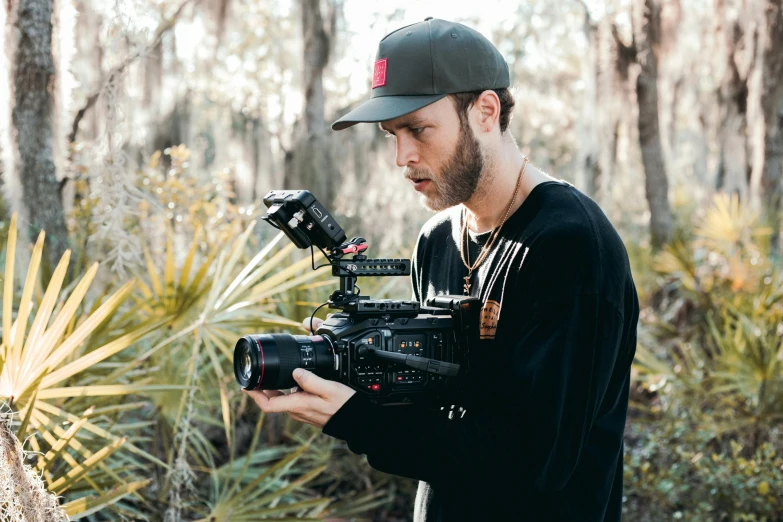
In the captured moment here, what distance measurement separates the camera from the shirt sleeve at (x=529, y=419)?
1.62 metres

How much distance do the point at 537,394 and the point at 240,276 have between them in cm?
179

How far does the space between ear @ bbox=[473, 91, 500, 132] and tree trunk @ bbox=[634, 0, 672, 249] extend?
28.2 ft

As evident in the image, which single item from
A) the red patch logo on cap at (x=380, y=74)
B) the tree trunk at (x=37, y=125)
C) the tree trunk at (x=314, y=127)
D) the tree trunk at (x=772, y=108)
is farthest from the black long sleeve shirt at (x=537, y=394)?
the tree trunk at (x=772, y=108)

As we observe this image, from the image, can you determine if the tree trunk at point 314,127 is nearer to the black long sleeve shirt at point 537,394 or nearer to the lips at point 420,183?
the lips at point 420,183

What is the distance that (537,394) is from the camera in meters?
1.61

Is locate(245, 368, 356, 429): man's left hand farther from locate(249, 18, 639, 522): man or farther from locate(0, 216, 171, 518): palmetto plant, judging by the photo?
locate(0, 216, 171, 518): palmetto plant

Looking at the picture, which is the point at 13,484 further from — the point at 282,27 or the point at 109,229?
the point at 282,27

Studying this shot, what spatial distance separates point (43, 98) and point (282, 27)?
15712 millimetres

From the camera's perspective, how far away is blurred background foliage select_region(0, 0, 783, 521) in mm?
3004

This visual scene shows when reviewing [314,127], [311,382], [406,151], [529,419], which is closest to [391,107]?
[406,151]

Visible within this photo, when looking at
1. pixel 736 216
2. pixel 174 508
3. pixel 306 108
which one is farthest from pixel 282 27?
pixel 174 508

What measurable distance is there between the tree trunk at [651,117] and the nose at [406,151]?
870cm

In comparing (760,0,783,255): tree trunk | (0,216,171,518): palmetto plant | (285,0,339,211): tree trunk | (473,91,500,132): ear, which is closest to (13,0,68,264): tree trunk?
(0,216,171,518): palmetto plant

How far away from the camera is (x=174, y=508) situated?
3.36 m
